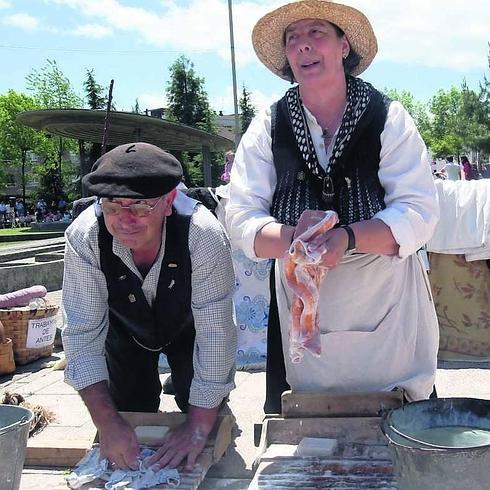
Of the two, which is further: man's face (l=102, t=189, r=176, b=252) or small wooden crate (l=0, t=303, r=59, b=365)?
small wooden crate (l=0, t=303, r=59, b=365)

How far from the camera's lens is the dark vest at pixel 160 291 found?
8.31 ft

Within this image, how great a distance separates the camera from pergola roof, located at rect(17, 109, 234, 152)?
15.7 m

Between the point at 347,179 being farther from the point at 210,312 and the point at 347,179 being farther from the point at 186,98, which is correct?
the point at 186,98

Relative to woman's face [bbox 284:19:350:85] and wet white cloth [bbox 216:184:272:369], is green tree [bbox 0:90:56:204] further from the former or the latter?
woman's face [bbox 284:19:350:85]

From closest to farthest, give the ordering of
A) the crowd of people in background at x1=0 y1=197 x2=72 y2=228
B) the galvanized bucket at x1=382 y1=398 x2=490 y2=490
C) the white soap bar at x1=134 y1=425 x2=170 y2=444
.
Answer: the galvanized bucket at x1=382 y1=398 x2=490 y2=490
the white soap bar at x1=134 y1=425 x2=170 y2=444
the crowd of people in background at x1=0 y1=197 x2=72 y2=228

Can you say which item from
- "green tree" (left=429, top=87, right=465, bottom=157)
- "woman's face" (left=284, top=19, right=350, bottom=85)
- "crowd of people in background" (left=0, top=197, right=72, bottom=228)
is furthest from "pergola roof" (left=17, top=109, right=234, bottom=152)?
"green tree" (left=429, top=87, right=465, bottom=157)

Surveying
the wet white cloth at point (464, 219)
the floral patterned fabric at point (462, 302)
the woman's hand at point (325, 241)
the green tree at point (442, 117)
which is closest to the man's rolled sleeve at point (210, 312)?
the woman's hand at point (325, 241)

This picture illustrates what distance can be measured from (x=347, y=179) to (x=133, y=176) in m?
0.72

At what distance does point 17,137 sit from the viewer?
39875 millimetres

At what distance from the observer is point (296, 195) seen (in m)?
2.28

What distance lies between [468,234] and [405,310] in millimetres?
2234

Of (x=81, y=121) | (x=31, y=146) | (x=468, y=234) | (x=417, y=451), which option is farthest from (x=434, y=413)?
(x=31, y=146)

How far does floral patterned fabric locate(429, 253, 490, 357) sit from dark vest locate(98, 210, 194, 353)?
2394 mm

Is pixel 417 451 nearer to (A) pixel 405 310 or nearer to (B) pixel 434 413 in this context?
(B) pixel 434 413
